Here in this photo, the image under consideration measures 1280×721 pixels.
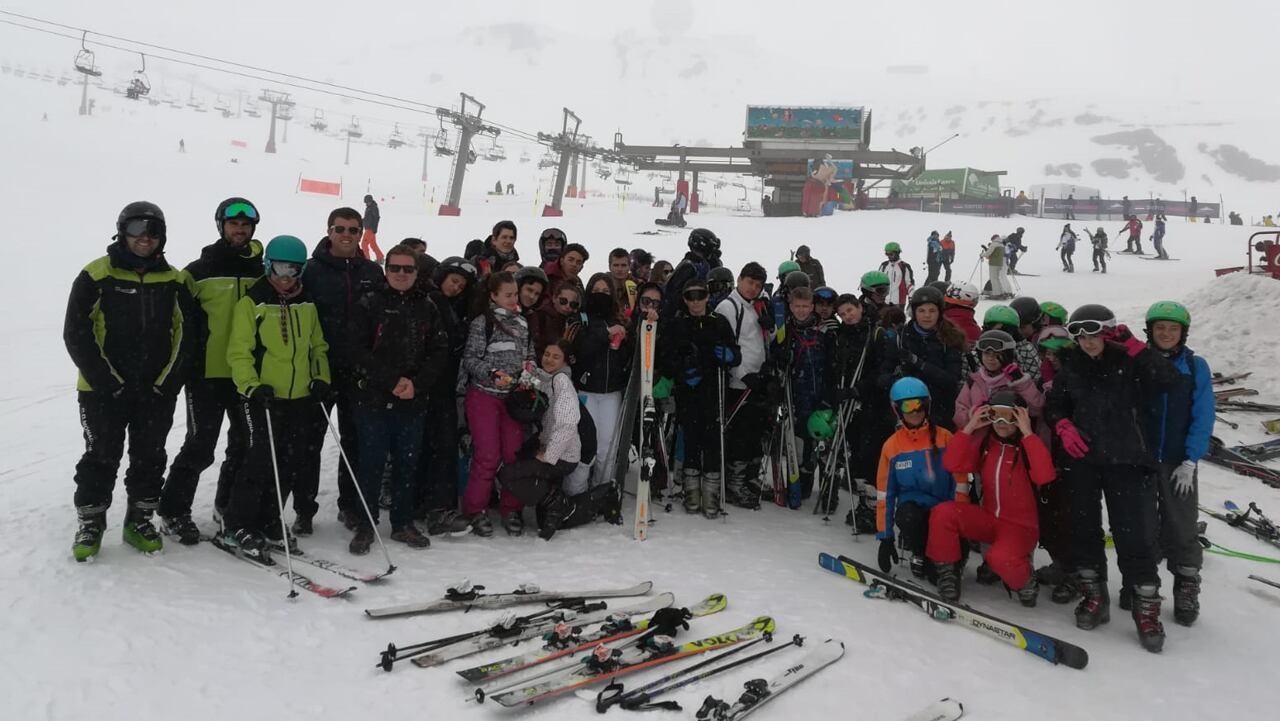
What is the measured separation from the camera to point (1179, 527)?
4395mm

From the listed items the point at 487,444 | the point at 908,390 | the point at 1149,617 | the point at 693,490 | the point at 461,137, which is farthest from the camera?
the point at 461,137

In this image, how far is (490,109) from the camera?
13962cm

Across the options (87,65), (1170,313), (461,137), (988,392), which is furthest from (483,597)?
(87,65)

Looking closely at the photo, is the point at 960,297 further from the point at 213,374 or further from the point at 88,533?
the point at 88,533

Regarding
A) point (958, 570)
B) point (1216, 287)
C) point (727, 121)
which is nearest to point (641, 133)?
point (727, 121)

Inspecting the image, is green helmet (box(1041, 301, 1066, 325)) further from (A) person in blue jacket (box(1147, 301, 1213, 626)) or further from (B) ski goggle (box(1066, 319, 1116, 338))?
(B) ski goggle (box(1066, 319, 1116, 338))

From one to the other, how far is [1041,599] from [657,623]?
269 cm

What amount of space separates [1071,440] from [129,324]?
5488 mm

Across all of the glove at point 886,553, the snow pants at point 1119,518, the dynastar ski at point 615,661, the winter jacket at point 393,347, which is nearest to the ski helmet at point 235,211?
the winter jacket at point 393,347

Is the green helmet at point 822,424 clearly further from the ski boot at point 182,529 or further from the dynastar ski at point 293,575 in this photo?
the ski boot at point 182,529

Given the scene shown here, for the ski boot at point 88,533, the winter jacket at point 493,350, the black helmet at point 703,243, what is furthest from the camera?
the black helmet at point 703,243

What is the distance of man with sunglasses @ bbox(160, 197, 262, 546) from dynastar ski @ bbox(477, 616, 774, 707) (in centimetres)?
268

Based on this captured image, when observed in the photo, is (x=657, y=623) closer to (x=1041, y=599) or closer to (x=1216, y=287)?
A: (x=1041, y=599)

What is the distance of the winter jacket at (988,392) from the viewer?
15.9 ft
